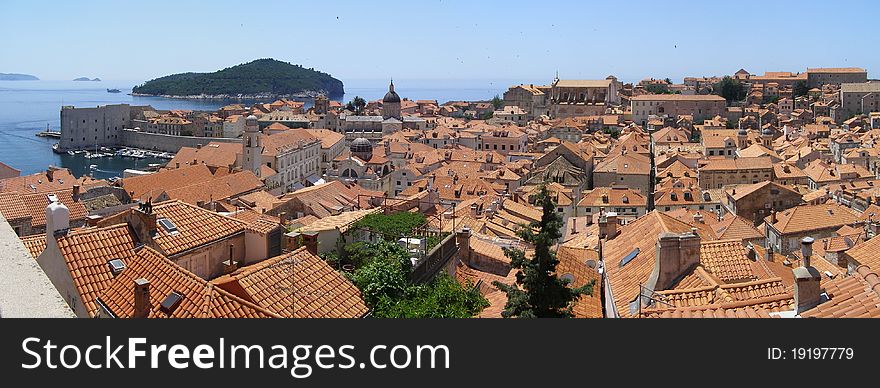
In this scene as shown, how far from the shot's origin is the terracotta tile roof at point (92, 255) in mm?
7113

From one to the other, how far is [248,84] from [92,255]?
171 metres

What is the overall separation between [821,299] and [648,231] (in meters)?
5.12

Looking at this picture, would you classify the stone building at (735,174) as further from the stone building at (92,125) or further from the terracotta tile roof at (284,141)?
the stone building at (92,125)

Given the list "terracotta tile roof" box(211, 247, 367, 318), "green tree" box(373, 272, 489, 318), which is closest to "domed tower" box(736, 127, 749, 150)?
"green tree" box(373, 272, 489, 318)

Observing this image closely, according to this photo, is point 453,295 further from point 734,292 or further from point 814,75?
point 814,75

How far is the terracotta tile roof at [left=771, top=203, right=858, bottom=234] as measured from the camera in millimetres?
20188

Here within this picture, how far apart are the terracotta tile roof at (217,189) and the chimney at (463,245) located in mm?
15702

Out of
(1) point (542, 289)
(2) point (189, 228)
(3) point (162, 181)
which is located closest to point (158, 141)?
(3) point (162, 181)

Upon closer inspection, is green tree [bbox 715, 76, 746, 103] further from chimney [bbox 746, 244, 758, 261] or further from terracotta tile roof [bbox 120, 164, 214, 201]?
chimney [bbox 746, 244, 758, 261]

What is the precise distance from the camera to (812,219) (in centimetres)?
2073

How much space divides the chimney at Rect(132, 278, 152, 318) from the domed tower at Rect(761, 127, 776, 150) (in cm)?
4468

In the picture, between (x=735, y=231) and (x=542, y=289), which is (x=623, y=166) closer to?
(x=735, y=231)

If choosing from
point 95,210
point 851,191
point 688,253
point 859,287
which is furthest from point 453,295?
point 851,191

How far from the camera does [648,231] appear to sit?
34.8ft
